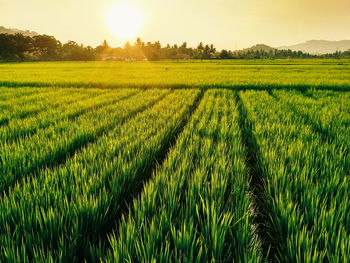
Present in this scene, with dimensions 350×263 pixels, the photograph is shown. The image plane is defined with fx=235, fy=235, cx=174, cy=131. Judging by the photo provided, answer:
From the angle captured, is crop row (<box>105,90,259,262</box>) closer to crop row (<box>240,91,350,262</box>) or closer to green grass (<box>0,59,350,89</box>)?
crop row (<box>240,91,350,262</box>)

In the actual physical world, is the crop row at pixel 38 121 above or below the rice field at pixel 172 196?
above

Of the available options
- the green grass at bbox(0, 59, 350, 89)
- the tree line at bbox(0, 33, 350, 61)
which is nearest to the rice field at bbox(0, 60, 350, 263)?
the green grass at bbox(0, 59, 350, 89)

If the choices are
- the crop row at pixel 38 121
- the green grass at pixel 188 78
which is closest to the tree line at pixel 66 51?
the green grass at pixel 188 78

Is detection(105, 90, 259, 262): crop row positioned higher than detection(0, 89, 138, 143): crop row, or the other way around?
detection(0, 89, 138, 143): crop row

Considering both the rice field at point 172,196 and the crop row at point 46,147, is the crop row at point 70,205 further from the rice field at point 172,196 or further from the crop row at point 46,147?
the crop row at point 46,147

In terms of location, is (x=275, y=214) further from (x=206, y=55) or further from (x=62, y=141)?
(x=206, y=55)

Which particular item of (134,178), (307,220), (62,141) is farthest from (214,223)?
(62,141)

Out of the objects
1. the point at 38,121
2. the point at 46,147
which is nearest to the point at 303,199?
the point at 46,147

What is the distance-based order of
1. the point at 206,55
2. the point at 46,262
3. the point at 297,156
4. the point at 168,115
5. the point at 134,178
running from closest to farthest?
the point at 46,262
the point at 134,178
the point at 297,156
the point at 168,115
the point at 206,55

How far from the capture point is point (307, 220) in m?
1.39

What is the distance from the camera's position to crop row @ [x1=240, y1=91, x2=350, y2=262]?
1.13 meters

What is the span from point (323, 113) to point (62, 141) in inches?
178

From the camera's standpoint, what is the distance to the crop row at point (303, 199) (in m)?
1.13

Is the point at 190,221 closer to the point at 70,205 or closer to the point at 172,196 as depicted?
the point at 172,196
